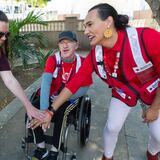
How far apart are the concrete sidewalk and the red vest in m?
0.84

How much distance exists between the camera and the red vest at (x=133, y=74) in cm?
183

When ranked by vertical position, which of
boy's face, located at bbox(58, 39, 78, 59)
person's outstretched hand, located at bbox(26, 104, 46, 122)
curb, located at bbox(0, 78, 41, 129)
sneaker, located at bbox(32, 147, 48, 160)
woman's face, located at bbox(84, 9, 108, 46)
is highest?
woman's face, located at bbox(84, 9, 108, 46)

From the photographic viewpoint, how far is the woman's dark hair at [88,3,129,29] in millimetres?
1768

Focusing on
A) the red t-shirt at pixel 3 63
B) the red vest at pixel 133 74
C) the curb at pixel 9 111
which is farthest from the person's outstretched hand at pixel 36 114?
the curb at pixel 9 111

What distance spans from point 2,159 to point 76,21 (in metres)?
6.96

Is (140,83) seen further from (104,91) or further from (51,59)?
(104,91)

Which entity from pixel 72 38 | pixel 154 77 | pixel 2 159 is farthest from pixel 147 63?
pixel 2 159

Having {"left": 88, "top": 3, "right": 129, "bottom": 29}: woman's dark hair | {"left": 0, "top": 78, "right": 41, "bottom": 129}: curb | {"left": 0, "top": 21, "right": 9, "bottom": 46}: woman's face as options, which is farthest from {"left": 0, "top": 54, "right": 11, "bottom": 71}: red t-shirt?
{"left": 0, "top": 78, "right": 41, "bottom": 129}: curb

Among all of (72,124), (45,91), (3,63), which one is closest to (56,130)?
(72,124)

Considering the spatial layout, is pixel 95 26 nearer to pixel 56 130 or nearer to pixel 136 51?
pixel 136 51

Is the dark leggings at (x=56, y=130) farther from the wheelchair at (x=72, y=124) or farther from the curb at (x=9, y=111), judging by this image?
the curb at (x=9, y=111)

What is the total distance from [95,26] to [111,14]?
0.15m

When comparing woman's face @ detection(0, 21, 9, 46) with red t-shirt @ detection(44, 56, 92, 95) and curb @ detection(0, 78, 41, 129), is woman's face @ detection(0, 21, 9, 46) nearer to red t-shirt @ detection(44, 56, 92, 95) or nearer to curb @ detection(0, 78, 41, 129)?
red t-shirt @ detection(44, 56, 92, 95)

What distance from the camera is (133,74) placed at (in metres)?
1.93
